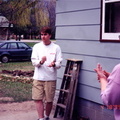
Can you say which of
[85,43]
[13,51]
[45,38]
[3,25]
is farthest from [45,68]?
[3,25]

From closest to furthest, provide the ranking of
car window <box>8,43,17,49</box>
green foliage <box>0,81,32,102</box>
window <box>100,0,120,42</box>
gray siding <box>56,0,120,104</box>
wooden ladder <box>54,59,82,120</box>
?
window <box>100,0,120,42</box> < gray siding <box>56,0,120,104</box> < wooden ladder <box>54,59,82,120</box> < green foliage <box>0,81,32,102</box> < car window <box>8,43,17,49</box>

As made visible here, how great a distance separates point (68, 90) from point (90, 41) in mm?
1100

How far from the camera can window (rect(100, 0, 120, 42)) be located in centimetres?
478

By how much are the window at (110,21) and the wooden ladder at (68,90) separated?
866mm

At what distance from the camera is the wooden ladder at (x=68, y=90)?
5.47 meters

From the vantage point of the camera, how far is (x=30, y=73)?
1308 cm

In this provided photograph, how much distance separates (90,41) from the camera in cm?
531

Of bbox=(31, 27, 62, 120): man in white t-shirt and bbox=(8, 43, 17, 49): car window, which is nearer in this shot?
bbox=(31, 27, 62, 120): man in white t-shirt

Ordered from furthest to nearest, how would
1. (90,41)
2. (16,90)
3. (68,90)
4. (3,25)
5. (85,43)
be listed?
(3,25) → (16,90) → (68,90) → (85,43) → (90,41)

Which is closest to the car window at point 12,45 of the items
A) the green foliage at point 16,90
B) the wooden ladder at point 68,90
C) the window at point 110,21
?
the green foliage at point 16,90

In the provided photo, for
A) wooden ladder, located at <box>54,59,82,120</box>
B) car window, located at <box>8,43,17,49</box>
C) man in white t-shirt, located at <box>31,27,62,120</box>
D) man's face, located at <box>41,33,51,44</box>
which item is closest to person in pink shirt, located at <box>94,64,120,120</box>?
man in white t-shirt, located at <box>31,27,62,120</box>

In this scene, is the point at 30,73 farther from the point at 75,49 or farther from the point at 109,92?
the point at 109,92

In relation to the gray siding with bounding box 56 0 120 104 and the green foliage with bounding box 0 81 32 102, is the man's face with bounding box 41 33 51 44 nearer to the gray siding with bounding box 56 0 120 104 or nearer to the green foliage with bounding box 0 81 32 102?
the gray siding with bounding box 56 0 120 104

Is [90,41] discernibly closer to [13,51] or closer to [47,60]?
[47,60]
